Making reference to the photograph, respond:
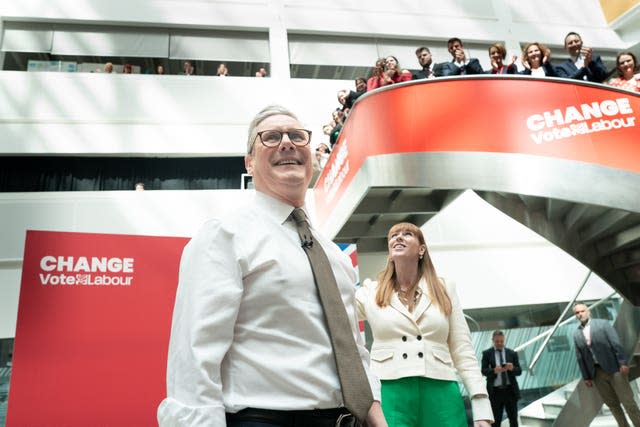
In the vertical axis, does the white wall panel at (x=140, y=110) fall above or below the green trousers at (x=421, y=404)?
above

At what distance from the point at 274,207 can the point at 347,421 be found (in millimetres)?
570

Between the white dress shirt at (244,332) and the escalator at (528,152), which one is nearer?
the white dress shirt at (244,332)

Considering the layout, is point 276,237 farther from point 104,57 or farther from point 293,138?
point 104,57

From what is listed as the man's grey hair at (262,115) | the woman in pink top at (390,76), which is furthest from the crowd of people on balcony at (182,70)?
the man's grey hair at (262,115)

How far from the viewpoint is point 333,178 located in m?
6.68

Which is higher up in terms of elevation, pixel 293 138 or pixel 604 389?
pixel 293 138

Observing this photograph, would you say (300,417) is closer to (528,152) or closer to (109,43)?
(528,152)

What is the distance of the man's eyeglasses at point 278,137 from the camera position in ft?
4.52

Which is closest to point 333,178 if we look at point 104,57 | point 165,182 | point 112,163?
point 165,182

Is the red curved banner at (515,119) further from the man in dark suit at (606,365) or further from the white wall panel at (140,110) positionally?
the white wall panel at (140,110)

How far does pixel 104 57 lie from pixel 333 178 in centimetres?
686

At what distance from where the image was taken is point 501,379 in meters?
6.39

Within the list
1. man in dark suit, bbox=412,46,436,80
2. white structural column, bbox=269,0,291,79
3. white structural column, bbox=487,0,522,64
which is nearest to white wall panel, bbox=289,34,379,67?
white structural column, bbox=269,0,291,79

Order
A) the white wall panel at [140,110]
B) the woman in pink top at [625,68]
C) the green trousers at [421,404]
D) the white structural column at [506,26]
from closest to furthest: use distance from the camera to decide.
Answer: the green trousers at [421,404] → the woman in pink top at [625,68] → the white wall panel at [140,110] → the white structural column at [506,26]
